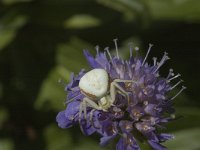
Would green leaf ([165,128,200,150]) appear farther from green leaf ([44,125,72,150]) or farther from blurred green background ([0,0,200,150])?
green leaf ([44,125,72,150])

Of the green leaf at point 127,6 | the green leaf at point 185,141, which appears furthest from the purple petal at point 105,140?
the green leaf at point 127,6

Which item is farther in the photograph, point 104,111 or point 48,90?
point 48,90

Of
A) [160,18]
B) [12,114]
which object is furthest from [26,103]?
[160,18]

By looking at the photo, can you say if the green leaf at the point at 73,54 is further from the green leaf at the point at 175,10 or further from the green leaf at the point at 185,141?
the green leaf at the point at 185,141

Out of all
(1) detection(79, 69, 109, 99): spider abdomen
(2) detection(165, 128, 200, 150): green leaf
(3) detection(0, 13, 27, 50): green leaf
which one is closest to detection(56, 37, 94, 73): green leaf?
(3) detection(0, 13, 27, 50): green leaf

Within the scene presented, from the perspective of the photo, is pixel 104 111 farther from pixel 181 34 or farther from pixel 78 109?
pixel 181 34

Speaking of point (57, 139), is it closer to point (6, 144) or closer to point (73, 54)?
point (6, 144)
